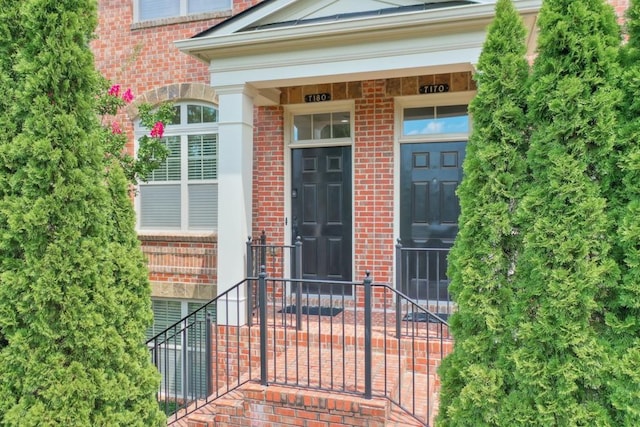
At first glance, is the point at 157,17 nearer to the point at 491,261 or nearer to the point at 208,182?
the point at 208,182

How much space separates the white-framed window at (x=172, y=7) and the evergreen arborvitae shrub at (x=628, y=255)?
5655 mm

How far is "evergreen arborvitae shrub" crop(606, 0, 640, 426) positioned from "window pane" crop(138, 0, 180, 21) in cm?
623

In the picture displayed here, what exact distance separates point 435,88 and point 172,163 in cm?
387

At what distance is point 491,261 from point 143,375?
200 centimetres

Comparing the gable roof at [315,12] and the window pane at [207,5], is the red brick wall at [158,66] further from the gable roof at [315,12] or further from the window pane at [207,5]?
the gable roof at [315,12]

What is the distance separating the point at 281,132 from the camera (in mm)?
6137

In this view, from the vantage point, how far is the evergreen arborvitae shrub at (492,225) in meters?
2.01

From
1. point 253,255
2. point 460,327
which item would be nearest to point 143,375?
point 460,327

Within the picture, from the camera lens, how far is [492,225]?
6.63ft

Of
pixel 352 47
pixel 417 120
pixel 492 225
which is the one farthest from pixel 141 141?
pixel 492 225

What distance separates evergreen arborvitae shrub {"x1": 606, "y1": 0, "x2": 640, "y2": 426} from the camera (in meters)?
1.80

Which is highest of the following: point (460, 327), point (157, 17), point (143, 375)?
point (157, 17)

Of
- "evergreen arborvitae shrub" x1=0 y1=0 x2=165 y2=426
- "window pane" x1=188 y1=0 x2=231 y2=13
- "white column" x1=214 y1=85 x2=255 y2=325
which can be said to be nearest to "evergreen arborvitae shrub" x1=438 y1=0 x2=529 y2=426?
"evergreen arborvitae shrub" x1=0 y1=0 x2=165 y2=426

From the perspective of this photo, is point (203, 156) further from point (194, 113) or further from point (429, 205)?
point (429, 205)
